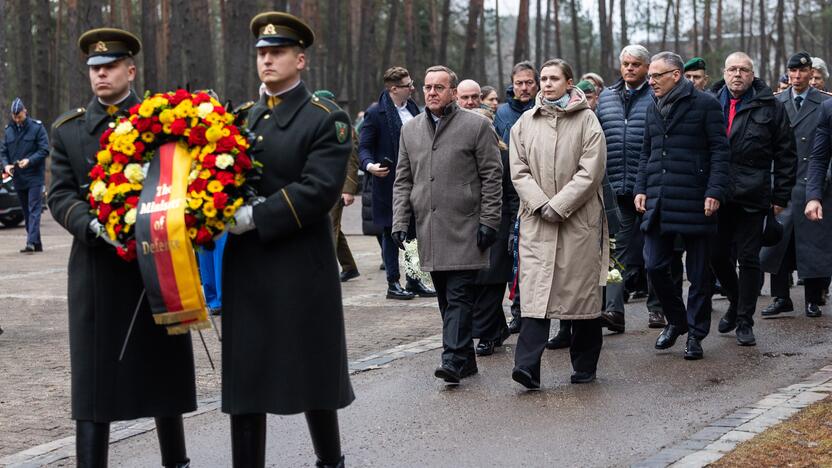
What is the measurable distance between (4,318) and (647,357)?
6.02m

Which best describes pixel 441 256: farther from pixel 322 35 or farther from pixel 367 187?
pixel 322 35

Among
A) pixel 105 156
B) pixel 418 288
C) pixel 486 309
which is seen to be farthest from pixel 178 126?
pixel 418 288

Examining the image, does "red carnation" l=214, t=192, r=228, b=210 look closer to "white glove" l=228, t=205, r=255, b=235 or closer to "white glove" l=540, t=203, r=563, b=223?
"white glove" l=228, t=205, r=255, b=235

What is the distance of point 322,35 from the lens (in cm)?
5906

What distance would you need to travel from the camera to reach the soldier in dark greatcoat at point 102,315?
17.1ft

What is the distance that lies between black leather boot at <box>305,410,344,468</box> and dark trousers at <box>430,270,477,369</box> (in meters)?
2.47

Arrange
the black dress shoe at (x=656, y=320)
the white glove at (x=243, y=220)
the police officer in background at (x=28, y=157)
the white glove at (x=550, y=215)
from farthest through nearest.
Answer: the police officer in background at (x=28, y=157) < the black dress shoe at (x=656, y=320) < the white glove at (x=550, y=215) < the white glove at (x=243, y=220)

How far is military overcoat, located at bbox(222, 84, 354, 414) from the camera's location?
505 cm

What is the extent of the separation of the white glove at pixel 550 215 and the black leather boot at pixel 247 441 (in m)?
2.93

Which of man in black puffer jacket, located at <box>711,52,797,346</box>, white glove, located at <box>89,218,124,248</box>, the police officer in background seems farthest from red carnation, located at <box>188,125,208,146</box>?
the police officer in background

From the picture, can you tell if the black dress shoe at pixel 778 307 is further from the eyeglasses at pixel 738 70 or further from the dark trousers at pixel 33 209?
the dark trousers at pixel 33 209

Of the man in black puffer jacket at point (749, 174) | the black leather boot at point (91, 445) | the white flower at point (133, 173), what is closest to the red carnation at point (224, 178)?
the white flower at point (133, 173)

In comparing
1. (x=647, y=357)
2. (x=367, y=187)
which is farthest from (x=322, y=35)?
(x=647, y=357)

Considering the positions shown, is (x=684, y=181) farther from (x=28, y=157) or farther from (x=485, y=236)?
(x=28, y=157)
